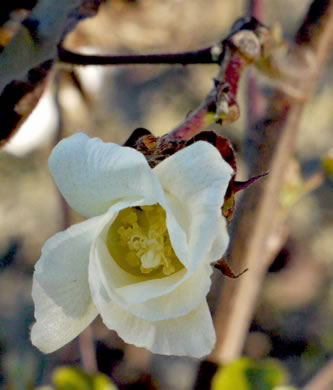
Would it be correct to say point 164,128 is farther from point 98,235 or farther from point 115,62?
point 98,235

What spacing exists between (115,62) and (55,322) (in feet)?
1.04

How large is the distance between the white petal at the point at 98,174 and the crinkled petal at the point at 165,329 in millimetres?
60

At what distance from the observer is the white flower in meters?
0.36

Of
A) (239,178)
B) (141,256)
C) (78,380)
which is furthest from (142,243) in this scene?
(239,178)

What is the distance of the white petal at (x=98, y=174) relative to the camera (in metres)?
0.37

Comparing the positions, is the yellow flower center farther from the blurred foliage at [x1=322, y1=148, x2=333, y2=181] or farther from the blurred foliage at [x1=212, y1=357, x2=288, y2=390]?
the blurred foliage at [x1=322, y1=148, x2=333, y2=181]

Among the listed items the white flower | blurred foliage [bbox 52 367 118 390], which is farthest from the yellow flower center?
blurred foliage [bbox 52 367 118 390]

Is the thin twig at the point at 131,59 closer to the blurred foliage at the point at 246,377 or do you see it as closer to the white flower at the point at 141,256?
the white flower at the point at 141,256

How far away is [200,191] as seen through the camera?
37cm

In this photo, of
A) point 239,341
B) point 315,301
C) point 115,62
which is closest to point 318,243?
point 315,301

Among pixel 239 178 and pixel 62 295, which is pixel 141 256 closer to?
pixel 62 295

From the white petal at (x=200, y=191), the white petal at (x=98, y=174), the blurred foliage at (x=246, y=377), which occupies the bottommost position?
the blurred foliage at (x=246, y=377)

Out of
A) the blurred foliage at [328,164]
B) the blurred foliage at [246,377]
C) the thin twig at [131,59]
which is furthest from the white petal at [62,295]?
the blurred foliage at [328,164]

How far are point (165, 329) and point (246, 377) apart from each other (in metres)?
0.43
